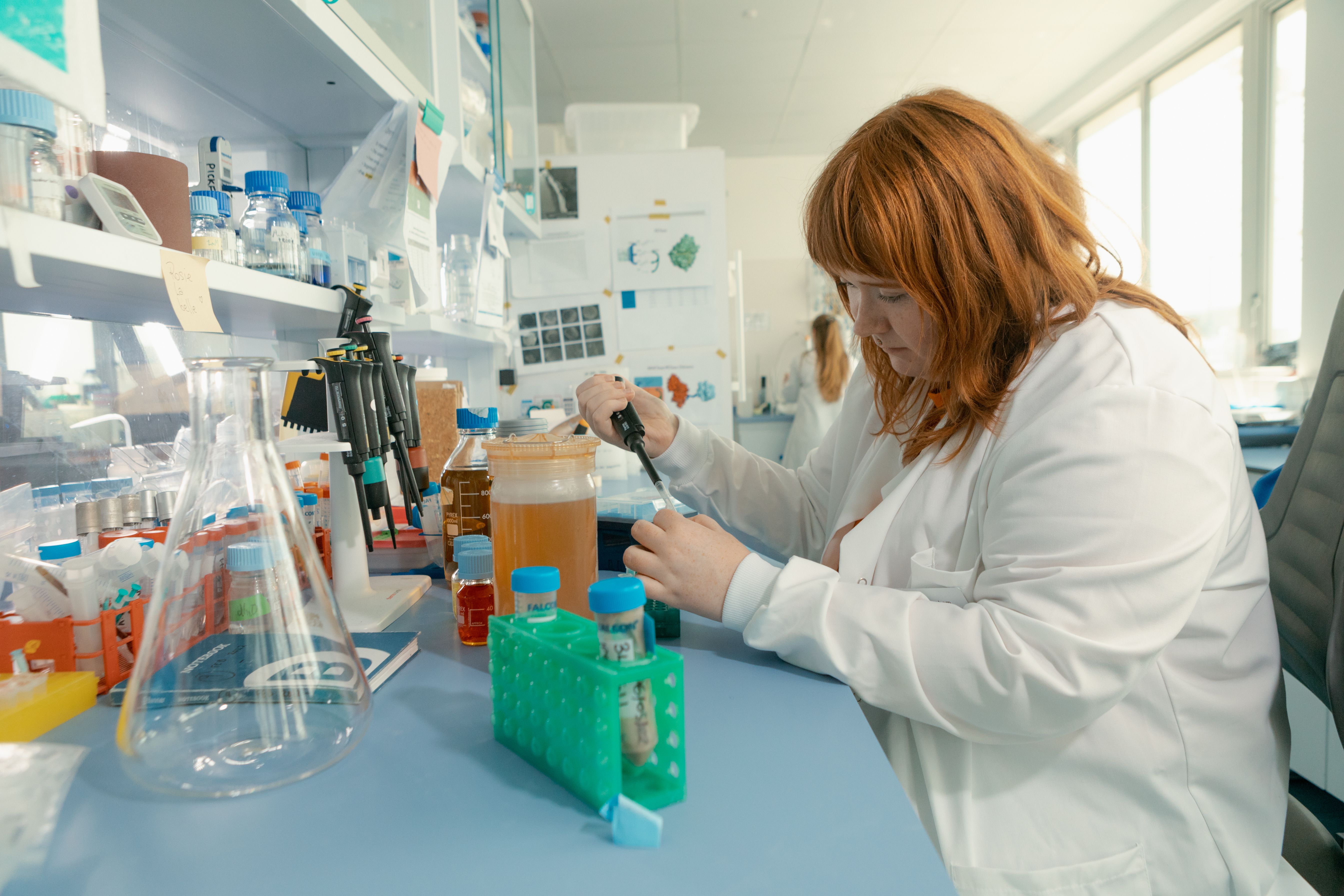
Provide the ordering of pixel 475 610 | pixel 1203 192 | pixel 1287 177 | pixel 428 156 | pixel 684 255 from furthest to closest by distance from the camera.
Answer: pixel 1203 192, pixel 1287 177, pixel 684 255, pixel 428 156, pixel 475 610

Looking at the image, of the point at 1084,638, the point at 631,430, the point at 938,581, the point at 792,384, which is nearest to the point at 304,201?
the point at 631,430

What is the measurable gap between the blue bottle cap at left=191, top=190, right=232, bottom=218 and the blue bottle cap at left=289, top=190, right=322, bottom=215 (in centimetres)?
11

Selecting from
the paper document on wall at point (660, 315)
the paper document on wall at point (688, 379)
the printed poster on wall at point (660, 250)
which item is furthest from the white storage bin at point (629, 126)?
the paper document on wall at point (688, 379)

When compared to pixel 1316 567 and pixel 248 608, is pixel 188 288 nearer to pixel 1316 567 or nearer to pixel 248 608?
pixel 248 608

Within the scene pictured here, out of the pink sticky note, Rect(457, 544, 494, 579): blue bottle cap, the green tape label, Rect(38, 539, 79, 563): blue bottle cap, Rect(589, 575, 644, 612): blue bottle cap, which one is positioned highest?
the pink sticky note

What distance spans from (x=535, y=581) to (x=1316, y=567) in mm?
915

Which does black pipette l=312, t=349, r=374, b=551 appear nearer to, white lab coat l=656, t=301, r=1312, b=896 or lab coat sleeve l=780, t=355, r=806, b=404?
white lab coat l=656, t=301, r=1312, b=896

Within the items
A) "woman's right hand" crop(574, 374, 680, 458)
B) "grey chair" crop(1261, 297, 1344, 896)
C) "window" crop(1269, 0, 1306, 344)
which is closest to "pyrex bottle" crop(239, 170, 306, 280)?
"woman's right hand" crop(574, 374, 680, 458)

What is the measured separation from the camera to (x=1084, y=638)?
0.65m

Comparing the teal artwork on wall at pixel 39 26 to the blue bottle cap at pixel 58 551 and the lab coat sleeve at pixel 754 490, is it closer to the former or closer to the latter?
the blue bottle cap at pixel 58 551

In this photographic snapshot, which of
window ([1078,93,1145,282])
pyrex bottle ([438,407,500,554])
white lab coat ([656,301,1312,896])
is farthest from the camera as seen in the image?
window ([1078,93,1145,282])

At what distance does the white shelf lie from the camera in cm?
130

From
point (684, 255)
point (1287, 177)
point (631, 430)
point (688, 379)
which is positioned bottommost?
point (631, 430)

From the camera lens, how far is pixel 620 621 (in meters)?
0.52
